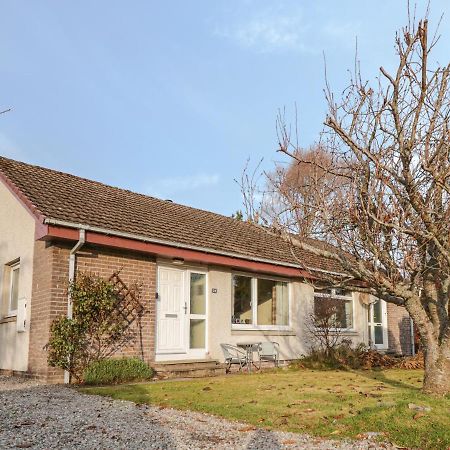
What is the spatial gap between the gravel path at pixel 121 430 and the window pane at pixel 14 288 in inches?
190

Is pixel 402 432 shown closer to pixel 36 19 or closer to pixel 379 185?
pixel 379 185

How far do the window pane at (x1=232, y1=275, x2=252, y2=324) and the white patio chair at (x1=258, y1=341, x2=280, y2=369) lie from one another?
2.85ft

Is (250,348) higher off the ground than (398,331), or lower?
lower

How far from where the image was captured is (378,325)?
19.6m

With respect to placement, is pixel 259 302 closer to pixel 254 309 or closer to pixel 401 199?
pixel 254 309

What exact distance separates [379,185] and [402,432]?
11.7 ft

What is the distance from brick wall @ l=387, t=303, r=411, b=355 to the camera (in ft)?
65.4

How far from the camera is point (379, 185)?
7.69m

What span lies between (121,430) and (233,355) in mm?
7594

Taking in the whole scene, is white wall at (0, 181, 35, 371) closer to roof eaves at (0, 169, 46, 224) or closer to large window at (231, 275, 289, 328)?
roof eaves at (0, 169, 46, 224)

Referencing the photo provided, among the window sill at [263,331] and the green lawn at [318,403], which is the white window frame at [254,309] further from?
the green lawn at [318,403]

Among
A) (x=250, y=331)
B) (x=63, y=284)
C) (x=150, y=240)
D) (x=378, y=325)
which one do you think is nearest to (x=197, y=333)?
(x=250, y=331)

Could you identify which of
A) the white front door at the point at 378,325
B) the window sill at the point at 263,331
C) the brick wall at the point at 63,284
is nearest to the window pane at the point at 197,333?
the window sill at the point at 263,331

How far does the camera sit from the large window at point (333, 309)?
15031mm
